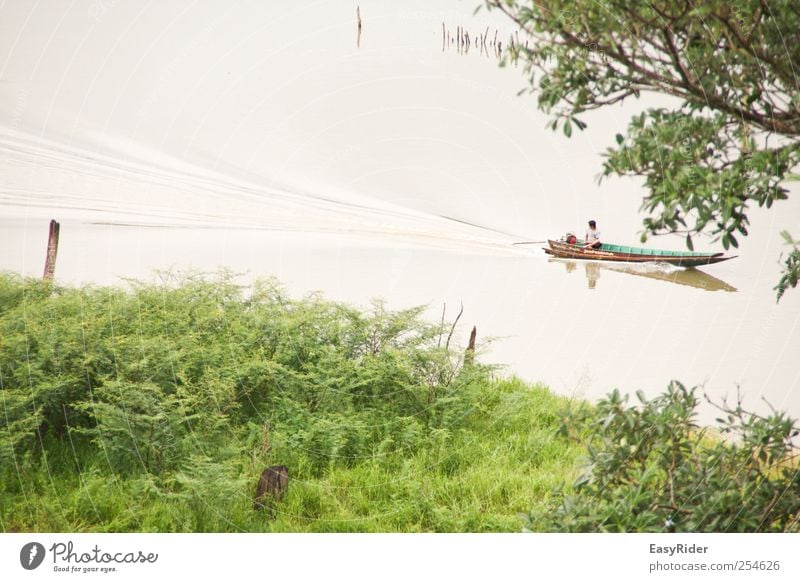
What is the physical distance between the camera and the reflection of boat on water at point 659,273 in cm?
296

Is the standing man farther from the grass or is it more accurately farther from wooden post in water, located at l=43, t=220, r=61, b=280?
wooden post in water, located at l=43, t=220, r=61, b=280

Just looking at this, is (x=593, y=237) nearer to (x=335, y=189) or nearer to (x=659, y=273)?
(x=659, y=273)

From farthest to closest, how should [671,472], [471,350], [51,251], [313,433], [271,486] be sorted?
1. [471,350]
2. [51,251]
3. [313,433]
4. [271,486]
5. [671,472]

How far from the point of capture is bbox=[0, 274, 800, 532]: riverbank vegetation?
2.40 meters

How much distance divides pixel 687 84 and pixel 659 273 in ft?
2.84

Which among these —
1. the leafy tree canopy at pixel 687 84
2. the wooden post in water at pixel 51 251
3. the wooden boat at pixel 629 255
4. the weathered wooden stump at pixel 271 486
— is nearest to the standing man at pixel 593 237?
the wooden boat at pixel 629 255

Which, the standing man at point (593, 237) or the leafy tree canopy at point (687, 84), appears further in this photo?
the standing man at point (593, 237)

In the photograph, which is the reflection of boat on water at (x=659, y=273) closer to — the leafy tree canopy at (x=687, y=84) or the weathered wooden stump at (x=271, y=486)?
the leafy tree canopy at (x=687, y=84)

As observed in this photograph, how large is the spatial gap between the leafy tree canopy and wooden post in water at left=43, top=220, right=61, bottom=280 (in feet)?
6.39

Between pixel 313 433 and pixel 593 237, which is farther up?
pixel 593 237

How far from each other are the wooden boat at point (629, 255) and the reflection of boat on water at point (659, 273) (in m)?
0.03

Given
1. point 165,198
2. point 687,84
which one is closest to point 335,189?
point 165,198

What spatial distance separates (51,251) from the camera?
2910mm
